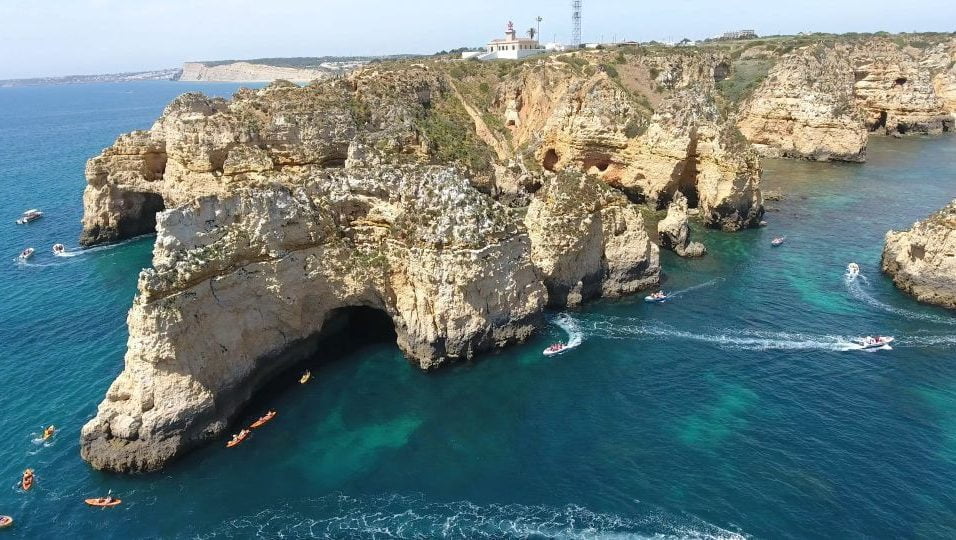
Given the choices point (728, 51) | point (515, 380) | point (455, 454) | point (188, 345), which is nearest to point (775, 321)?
point (515, 380)

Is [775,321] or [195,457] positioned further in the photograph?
[775,321]

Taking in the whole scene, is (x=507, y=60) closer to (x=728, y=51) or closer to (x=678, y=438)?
(x=728, y=51)

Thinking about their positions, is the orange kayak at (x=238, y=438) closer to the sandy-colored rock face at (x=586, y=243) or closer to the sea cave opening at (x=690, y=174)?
the sandy-colored rock face at (x=586, y=243)

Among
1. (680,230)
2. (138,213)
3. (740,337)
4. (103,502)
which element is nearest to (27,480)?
(103,502)

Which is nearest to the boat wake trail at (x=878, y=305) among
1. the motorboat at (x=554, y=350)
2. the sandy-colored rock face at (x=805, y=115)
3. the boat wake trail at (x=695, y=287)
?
the boat wake trail at (x=695, y=287)

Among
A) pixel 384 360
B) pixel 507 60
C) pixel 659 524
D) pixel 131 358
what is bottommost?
pixel 659 524

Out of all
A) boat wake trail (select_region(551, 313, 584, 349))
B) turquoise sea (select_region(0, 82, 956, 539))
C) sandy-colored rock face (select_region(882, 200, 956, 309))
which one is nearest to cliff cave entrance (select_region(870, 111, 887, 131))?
turquoise sea (select_region(0, 82, 956, 539))

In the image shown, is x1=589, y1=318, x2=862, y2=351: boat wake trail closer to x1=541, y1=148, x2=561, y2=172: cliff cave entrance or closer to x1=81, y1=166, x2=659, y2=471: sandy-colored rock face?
x1=81, y1=166, x2=659, y2=471: sandy-colored rock face
